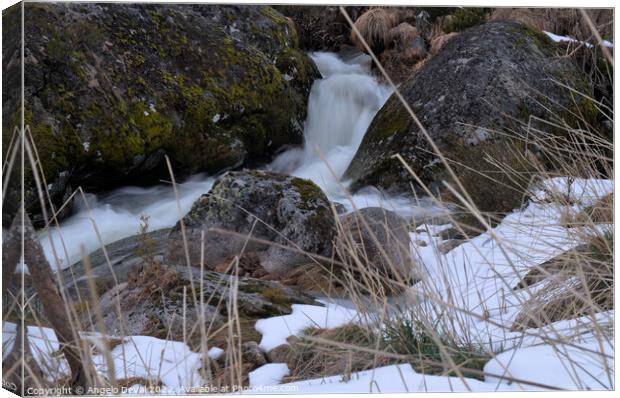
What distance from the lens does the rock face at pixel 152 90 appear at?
2.36 meters

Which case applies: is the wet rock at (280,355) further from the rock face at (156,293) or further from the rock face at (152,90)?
the rock face at (152,90)

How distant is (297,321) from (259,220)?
0.39 metres

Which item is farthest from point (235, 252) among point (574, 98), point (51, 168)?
point (574, 98)

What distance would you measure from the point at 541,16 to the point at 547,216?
1.45 meters

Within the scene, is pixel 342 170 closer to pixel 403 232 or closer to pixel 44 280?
pixel 403 232

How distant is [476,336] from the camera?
1680 millimetres

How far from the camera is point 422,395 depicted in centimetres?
155

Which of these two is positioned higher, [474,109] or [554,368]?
[474,109]

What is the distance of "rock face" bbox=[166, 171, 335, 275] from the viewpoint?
228 cm

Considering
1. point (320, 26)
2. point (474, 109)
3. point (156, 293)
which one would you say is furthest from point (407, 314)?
point (474, 109)

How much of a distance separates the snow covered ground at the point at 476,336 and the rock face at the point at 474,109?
250 mm

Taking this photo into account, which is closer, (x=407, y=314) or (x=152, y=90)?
(x=407, y=314)

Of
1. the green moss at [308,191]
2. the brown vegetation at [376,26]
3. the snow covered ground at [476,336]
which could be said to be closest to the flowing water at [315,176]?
the green moss at [308,191]

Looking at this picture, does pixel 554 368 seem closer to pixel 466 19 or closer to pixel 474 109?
pixel 474 109
